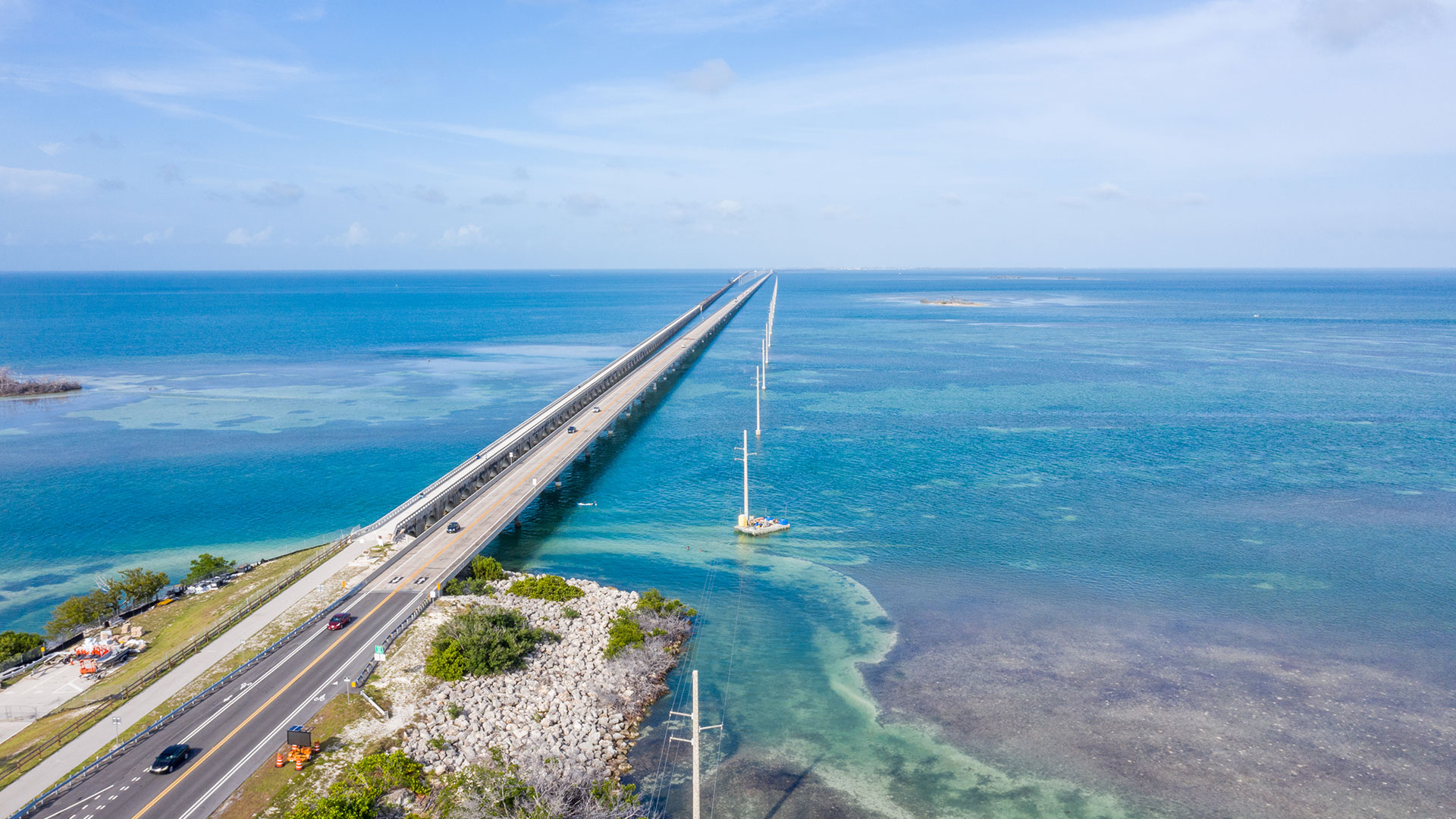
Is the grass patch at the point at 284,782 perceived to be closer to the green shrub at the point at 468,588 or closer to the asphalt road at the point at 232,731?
the asphalt road at the point at 232,731

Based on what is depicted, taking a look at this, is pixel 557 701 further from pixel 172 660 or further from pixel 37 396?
pixel 37 396

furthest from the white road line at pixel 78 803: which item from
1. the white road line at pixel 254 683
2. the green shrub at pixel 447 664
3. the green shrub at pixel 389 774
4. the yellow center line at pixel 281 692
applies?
the green shrub at pixel 447 664

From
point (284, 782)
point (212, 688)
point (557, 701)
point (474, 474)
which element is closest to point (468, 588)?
point (557, 701)

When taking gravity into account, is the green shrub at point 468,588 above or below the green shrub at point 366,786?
above

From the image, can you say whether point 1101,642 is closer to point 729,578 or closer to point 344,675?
point 729,578

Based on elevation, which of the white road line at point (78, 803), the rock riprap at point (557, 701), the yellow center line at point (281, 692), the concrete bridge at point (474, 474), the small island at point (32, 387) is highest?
the small island at point (32, 387)

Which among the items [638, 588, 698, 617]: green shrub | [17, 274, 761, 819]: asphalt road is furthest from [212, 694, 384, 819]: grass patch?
[638, 588, 698, 617]: green shrub
